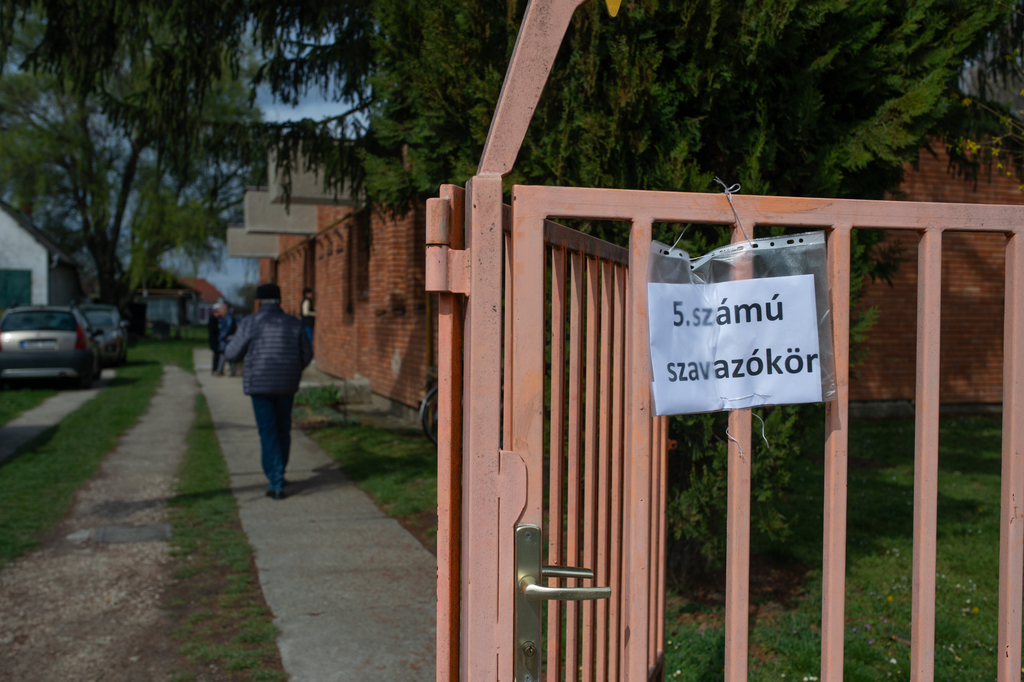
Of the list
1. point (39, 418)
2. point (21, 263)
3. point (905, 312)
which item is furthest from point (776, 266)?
point (21, 263)

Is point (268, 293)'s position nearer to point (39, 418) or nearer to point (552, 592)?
point (552, 592)

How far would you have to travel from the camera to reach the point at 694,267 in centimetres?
180

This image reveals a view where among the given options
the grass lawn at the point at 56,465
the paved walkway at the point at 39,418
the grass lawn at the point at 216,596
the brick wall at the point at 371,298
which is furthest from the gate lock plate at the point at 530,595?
the paved walkway at the point at 39,418

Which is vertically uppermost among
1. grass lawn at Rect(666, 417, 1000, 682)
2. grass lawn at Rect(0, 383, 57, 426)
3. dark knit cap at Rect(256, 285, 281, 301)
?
dark knit cap at Rect(256, 285, 281, 301)

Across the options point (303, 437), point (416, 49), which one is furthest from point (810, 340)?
point (303, 437)

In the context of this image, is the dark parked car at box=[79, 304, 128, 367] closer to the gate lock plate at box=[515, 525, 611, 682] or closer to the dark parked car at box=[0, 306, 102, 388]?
the dark parked car at box=[0, 306, 102, 388]

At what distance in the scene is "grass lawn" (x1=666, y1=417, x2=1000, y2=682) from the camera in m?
3.71

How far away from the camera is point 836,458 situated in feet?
6.02

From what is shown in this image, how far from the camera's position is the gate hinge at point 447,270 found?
166 cm

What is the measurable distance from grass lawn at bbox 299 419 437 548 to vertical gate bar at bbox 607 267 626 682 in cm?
356

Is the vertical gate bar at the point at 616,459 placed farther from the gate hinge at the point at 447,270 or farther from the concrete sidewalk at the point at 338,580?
the concrete sidewalk at the point at 338,580

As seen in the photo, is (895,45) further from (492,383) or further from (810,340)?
(492,383)

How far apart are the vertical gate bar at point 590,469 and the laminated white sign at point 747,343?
14.9 inches

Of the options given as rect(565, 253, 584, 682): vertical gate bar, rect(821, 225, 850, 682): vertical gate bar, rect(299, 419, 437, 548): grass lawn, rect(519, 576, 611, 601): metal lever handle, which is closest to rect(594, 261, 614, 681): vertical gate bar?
rect(565, 253, 584, 682): vertical gate bar
